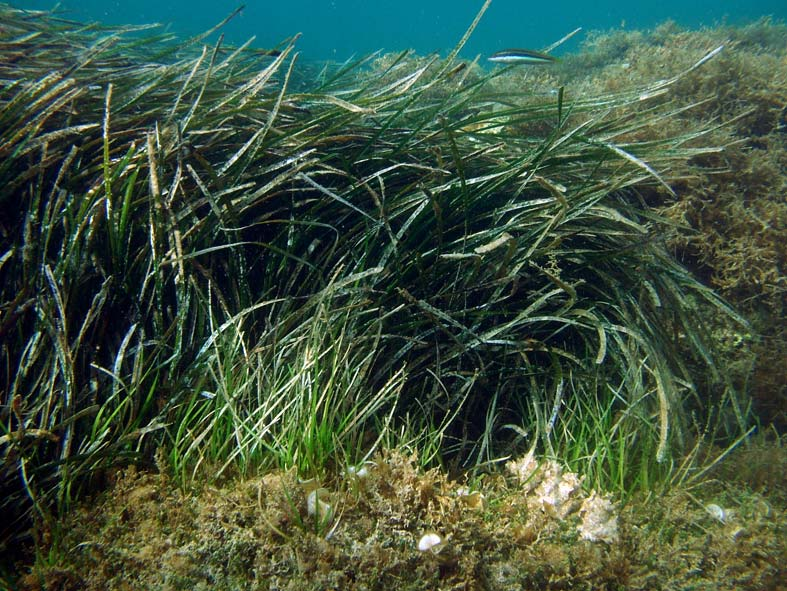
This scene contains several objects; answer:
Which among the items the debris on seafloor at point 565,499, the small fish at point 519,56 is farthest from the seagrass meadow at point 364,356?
the small fish at point 519,56

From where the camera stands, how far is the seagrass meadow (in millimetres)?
1501

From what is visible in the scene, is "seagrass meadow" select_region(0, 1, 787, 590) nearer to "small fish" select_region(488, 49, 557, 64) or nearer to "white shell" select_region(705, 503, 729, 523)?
"white shell" select_region(705, 503, 729, 523)

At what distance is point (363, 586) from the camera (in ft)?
4.45

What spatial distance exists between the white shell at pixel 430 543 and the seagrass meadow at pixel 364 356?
2 cm

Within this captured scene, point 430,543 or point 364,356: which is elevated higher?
point 364,356

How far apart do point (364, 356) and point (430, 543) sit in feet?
2.82

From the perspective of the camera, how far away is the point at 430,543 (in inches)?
57.2

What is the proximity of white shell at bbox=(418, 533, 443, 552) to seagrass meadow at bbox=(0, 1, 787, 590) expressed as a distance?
0.07ft

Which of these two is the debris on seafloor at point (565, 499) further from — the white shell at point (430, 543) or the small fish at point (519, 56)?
the small fish at point (519, 56)

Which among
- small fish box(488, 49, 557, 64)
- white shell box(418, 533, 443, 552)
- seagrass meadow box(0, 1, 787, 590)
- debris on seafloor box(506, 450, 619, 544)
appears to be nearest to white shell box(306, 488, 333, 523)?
seagrass meadow box(0, 1, 787, 590)

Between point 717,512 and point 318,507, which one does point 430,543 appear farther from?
point 717,512

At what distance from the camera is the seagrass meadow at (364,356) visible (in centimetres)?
150

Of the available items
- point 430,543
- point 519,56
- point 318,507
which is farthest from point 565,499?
point 519,56

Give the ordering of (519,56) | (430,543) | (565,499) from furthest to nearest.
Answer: (519,56)
(565,499)
(430,543)
